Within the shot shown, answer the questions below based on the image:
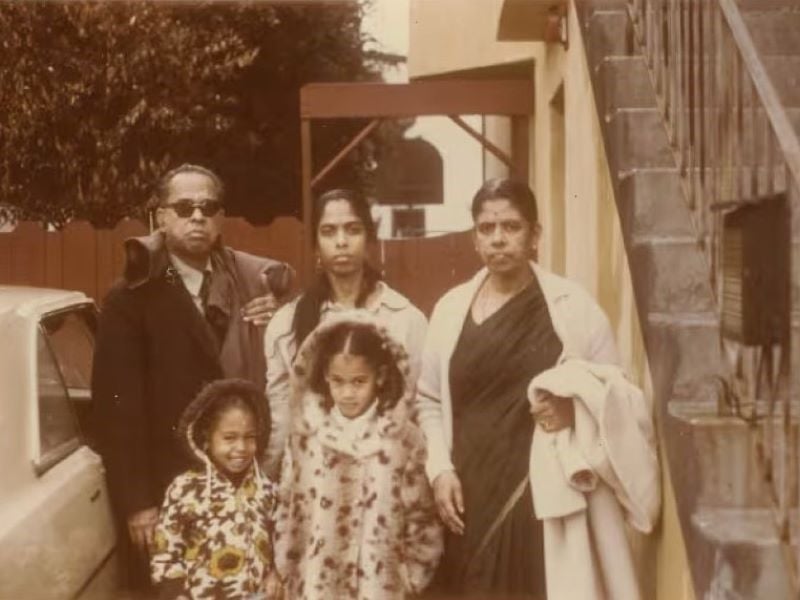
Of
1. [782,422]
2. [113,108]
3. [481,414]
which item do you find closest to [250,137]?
[113,108]

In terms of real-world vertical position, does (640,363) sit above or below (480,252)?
below

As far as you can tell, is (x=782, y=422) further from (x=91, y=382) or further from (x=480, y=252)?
(x=91, y=382)

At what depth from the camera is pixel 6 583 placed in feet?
12.1

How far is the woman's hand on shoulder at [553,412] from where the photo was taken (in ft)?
12.6

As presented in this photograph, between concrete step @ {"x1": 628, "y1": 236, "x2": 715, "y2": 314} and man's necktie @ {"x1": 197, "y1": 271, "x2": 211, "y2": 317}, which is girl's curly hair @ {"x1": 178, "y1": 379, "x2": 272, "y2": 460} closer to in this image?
man's necktie @ {"x1": 197, "y1": 271, "x2": 211, "y2": 317}

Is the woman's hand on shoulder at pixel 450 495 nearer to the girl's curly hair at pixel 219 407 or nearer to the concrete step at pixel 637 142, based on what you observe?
the girl's curly hair at pixel 219 407

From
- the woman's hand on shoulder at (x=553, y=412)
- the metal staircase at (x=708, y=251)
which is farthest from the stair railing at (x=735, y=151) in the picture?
the woman's hand on shoulder at (x=553, y=412)

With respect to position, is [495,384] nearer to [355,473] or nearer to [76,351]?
[355,473]

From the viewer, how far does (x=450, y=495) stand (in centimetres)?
397

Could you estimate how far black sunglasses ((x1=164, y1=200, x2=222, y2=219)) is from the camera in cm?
402

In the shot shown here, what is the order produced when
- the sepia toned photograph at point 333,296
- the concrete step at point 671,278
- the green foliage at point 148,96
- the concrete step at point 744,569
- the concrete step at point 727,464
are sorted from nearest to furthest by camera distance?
the concrete step at point 744,569 → the concrete step at point 727,464 → the concrete step at point 671,278 → the sepia toned photograph at point 333,296 → the green foliage at point 148,96

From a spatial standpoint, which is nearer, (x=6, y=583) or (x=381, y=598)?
(x=6, y=583)

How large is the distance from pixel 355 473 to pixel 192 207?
945 mm

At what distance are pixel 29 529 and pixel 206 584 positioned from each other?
0.55 meters
